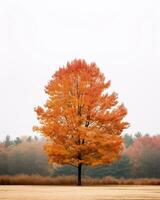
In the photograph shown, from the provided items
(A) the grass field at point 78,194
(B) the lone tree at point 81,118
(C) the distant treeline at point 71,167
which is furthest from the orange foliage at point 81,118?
(C) the distant treeline at point 71,167

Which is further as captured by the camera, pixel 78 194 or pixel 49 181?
pixel 49 181

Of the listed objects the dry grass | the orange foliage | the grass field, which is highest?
the orange foliage

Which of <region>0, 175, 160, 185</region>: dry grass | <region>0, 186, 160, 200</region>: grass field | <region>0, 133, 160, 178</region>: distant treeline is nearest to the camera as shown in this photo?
<region>0, 186, 160, 200</region>: grass field

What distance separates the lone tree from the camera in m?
43.0

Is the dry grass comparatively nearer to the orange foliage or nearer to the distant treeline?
the orange foliage

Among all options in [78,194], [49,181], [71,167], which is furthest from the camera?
[71,167]

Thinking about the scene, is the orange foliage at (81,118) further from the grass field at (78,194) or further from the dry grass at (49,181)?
the grass field at (78,194)

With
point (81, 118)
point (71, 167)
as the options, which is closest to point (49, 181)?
point (81, 118)

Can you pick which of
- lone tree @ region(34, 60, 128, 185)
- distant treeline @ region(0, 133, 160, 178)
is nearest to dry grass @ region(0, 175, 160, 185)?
lone tree @ region(34, 60, 128, 185)

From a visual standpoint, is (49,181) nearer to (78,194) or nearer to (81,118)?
(81,118)

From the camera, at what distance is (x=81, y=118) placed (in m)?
43.4

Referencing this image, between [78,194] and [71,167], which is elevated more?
[71,167]

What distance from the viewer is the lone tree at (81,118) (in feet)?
141

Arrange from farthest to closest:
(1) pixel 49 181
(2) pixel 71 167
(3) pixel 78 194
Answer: (2) pixel 71 167, (1) pixel 49 181, (3) pixel 78 194
